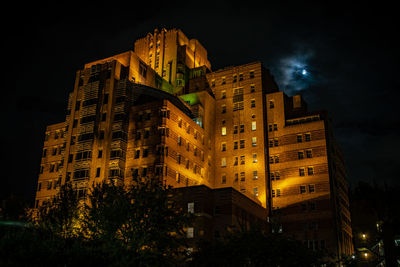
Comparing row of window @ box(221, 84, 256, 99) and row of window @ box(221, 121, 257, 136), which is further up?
row of window @ box(221, 84, 256, 99)

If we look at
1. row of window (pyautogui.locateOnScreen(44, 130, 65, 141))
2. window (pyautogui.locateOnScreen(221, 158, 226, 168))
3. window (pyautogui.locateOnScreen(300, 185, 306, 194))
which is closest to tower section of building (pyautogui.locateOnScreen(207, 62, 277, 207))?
window (pyautogui.locateOnScreen(221, 158, 226, 168))

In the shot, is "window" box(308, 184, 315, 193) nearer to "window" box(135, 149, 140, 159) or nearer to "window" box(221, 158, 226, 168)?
"window" box(221, 158, 226, 168)

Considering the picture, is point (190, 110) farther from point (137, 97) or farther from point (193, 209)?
point (193, 209)

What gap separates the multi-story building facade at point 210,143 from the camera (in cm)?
8162

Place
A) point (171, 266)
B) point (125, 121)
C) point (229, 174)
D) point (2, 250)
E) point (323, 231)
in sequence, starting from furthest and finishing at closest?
point (229, 174)
point (125, 121)
point (323, 231)
point (171, 266)
point (2, 250)

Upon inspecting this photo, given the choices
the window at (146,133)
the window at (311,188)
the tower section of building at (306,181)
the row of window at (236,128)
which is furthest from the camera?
the row of window at (236,128)

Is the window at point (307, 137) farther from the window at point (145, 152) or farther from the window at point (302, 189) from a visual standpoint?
the window at point (145, 152)

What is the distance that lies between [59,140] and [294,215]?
57853 millimetres

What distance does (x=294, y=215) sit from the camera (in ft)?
274

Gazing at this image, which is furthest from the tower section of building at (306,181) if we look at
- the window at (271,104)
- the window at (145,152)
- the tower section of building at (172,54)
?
the window at (145,152)

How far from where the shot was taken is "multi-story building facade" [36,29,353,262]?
Answer: 8162 cm

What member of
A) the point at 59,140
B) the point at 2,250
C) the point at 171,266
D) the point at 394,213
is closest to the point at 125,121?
the point at 59,140

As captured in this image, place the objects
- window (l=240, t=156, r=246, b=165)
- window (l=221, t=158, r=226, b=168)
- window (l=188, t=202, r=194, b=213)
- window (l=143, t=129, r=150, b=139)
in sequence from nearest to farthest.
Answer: window (l=188, t=202, r=194, b=213) → window (l=143, t=129, r=150, b=139) → window (l=240, t=156, r=246, b=165) → window (l=221, t=158, r=226, b=168)

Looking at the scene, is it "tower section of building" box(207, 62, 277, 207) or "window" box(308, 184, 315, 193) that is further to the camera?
"tower section of building" box(207, 62, 277, 207)
